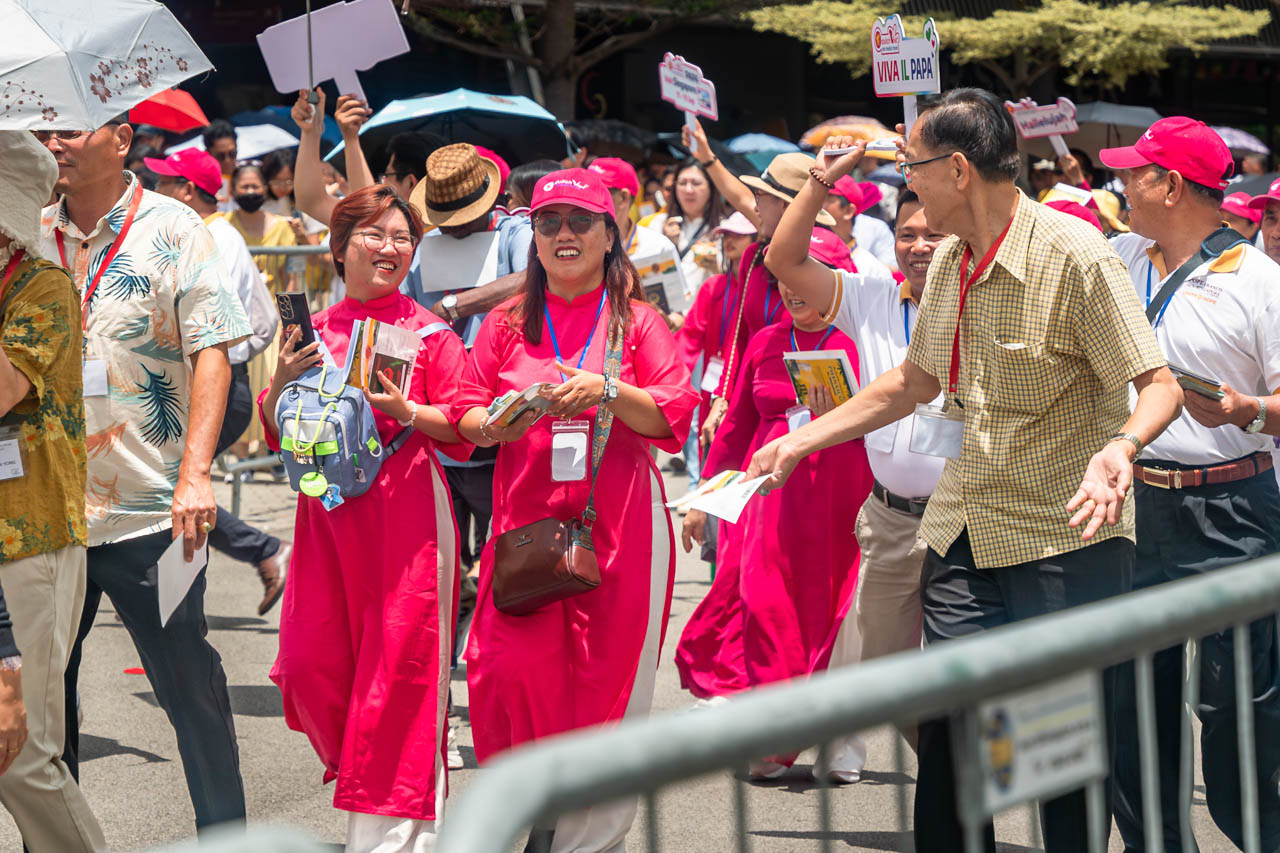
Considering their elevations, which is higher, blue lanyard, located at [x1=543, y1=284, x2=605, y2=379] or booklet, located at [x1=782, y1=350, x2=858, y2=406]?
blue lanyard, located at [x1=543, y1=284, x2=605, y2=379]

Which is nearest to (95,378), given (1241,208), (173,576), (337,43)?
(173,576)

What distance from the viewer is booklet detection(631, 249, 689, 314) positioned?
6.70 meters

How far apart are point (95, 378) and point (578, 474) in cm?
135

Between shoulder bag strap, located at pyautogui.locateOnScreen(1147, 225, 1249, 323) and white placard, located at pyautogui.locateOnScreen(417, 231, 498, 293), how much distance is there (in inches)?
100

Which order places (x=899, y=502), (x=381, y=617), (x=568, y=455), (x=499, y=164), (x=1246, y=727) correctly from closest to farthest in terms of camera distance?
(x=1246, y=727)
(x=568, y=455)
(x=381, y=617)
(x=899, y=502)
(x=499, y=164)

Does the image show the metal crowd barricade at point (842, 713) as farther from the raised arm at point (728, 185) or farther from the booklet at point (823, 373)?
the raised arm at point (728, 185)

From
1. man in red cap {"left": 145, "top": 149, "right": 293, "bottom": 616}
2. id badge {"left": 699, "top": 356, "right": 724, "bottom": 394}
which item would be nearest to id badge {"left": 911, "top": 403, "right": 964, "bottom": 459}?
id badge {"left": 699, "top": 356, "right": 724, "bottom": 394}

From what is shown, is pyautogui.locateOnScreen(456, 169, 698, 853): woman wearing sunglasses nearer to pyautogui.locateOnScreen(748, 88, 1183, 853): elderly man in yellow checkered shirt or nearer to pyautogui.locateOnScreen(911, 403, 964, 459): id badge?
pyautogui.locateOnScreen(911, 403, 964, 459): id badge

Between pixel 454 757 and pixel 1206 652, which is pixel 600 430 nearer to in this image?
pixel 454 757

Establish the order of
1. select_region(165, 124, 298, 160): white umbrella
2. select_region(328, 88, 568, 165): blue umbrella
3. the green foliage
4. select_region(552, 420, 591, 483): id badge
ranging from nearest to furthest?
select_region(552, 420, 591, 483): id badge < select_region(328, 88, 568, 165): blue umbrella < select_region(165, 124, 298, 160): white umbrella < the green foliage

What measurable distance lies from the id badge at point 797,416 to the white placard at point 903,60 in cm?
120

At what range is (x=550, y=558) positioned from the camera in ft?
14.3

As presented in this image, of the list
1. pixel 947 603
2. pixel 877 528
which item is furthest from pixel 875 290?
pixel 947 603

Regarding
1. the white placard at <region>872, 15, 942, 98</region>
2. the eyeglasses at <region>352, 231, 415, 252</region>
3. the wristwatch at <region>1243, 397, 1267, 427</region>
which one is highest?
the white placard at <region>872, 15, 942, 98</region>
